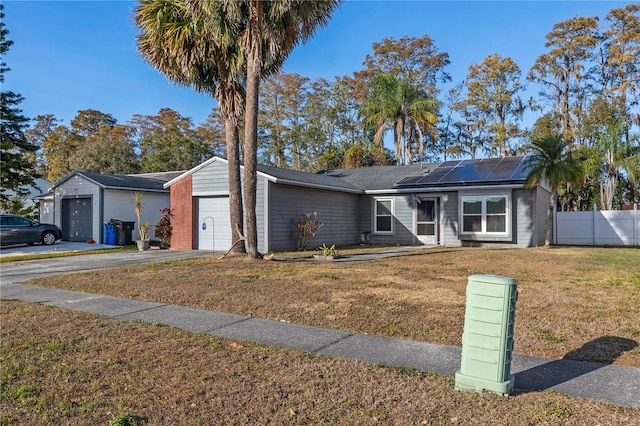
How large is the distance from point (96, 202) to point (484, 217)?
17588mm

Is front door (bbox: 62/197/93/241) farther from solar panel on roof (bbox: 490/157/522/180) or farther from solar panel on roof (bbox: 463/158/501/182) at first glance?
solar panel on roof (bbox: 490/157/522/180)

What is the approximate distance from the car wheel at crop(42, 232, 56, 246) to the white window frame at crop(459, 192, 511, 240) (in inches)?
716

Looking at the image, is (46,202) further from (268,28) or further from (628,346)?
(628,346)

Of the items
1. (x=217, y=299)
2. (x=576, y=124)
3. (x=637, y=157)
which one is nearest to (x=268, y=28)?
(x=217, y=299)

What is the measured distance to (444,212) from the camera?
1930 cm

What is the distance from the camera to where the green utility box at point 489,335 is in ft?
11.8

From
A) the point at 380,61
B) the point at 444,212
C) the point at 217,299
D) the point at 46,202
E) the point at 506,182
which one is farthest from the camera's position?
the point at 380,61

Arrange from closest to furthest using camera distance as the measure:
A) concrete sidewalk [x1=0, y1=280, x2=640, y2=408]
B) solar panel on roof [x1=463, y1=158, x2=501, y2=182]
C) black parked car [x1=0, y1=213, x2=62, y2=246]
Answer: concrete sidewalk [x1=0, y1=280, x2=640, y2=408], black parked car [x1=0, y1=213, x2=62, y2=246], solar panel on roof [x1=463, y1=158, x2=501, y2=182]

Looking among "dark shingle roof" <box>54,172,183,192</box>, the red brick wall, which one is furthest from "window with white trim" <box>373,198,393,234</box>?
"dark shingle roof" <box>54,172,183,192</box>

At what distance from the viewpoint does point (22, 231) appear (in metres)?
18.7

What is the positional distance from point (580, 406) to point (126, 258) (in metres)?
14.2

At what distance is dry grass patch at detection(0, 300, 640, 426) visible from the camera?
3229 millimetres

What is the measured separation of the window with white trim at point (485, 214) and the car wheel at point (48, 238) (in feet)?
60.1

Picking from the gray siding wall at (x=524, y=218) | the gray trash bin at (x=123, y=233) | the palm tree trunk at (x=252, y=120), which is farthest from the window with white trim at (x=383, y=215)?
the gray trash bin at (x=123, y=233)
